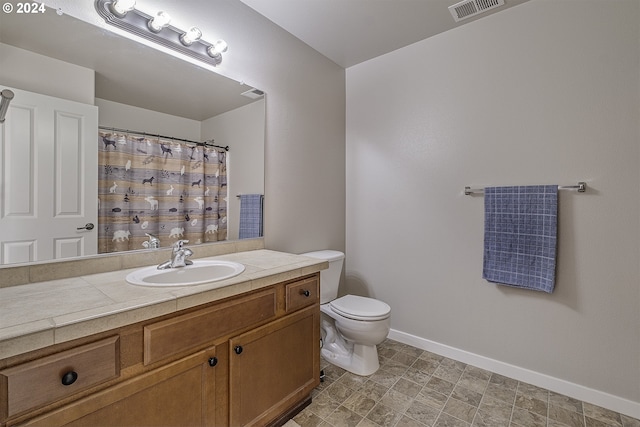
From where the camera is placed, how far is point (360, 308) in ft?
6.66

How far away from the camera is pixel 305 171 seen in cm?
238

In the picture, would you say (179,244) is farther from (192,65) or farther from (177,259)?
(192,65)

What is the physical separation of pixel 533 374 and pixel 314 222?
1.81m

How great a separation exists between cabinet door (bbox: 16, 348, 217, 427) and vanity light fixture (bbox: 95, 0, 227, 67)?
154 cm

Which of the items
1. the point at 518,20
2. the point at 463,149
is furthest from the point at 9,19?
the point at 518,20

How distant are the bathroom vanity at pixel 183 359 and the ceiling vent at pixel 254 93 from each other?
1.10m

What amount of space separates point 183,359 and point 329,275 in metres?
1.29

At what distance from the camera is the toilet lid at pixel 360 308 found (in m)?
1.91

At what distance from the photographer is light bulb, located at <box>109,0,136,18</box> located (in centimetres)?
134

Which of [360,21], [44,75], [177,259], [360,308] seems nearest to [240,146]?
[177,259]

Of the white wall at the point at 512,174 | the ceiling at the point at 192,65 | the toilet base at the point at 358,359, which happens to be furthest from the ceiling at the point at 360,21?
the toilet base at the point at 358,359

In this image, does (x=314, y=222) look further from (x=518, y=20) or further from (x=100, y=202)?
(x=518, y=20)

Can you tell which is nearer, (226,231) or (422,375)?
(226,231)

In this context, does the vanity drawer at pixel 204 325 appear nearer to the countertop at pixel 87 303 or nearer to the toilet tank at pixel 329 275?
the countertop at pixel 87 303
